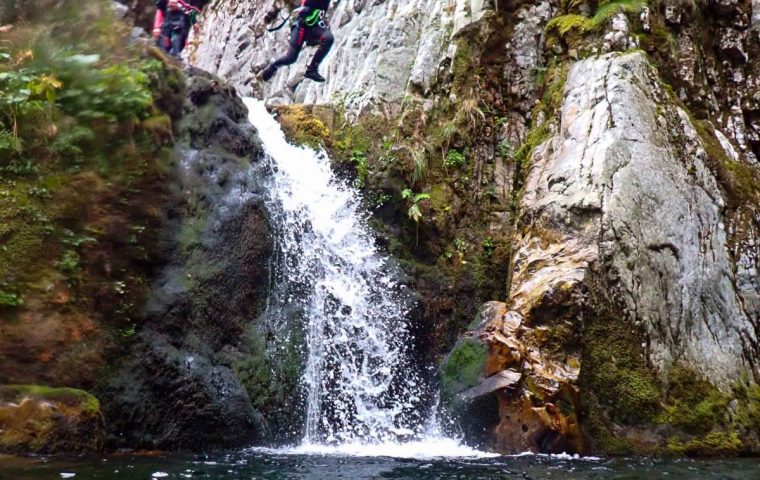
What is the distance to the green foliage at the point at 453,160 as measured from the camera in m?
11.5

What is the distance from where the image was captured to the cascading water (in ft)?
28.6

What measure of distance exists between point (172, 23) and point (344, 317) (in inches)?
279

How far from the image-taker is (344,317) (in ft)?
31.6

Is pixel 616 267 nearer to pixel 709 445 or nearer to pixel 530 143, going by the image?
pixel 709 445

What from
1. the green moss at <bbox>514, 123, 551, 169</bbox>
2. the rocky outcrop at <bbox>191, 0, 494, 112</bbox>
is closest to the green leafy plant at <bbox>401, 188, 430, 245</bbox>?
the green moss at <bbox>514, 123, 551, 169</bbox>

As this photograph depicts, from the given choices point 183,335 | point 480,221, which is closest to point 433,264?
point 480,221

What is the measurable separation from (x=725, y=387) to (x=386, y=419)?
455 cm

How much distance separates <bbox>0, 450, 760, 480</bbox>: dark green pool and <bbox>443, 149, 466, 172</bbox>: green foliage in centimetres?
586

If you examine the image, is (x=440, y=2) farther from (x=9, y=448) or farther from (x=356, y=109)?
(x=9, y=448)

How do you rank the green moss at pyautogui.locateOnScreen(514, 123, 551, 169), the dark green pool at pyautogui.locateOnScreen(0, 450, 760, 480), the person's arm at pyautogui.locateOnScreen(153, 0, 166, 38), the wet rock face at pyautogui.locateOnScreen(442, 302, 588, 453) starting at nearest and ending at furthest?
the dark green pool at pyautogui.locateOnScreen(0, 450, 760, 480) → the wet rock face at pyautogui.locateOnScreen(442, 302, 588, 453) → the green moss at pyautogui.locateOnScreen(514, 123, 551, 169) → the person's arm at pyautogui.locateOnScreen(153, 0, 166, 38)

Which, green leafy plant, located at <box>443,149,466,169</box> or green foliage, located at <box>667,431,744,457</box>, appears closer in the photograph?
green foliage, located at <box>667,431,744,457</box>

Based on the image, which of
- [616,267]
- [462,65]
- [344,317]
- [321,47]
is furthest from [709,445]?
[321,47]

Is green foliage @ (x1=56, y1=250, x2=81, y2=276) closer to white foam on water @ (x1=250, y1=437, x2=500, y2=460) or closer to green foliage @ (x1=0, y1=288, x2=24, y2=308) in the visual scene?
green foliage @ (x1=0, y1=288, x2=24, y2=308)

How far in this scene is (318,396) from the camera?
8.83 meters
